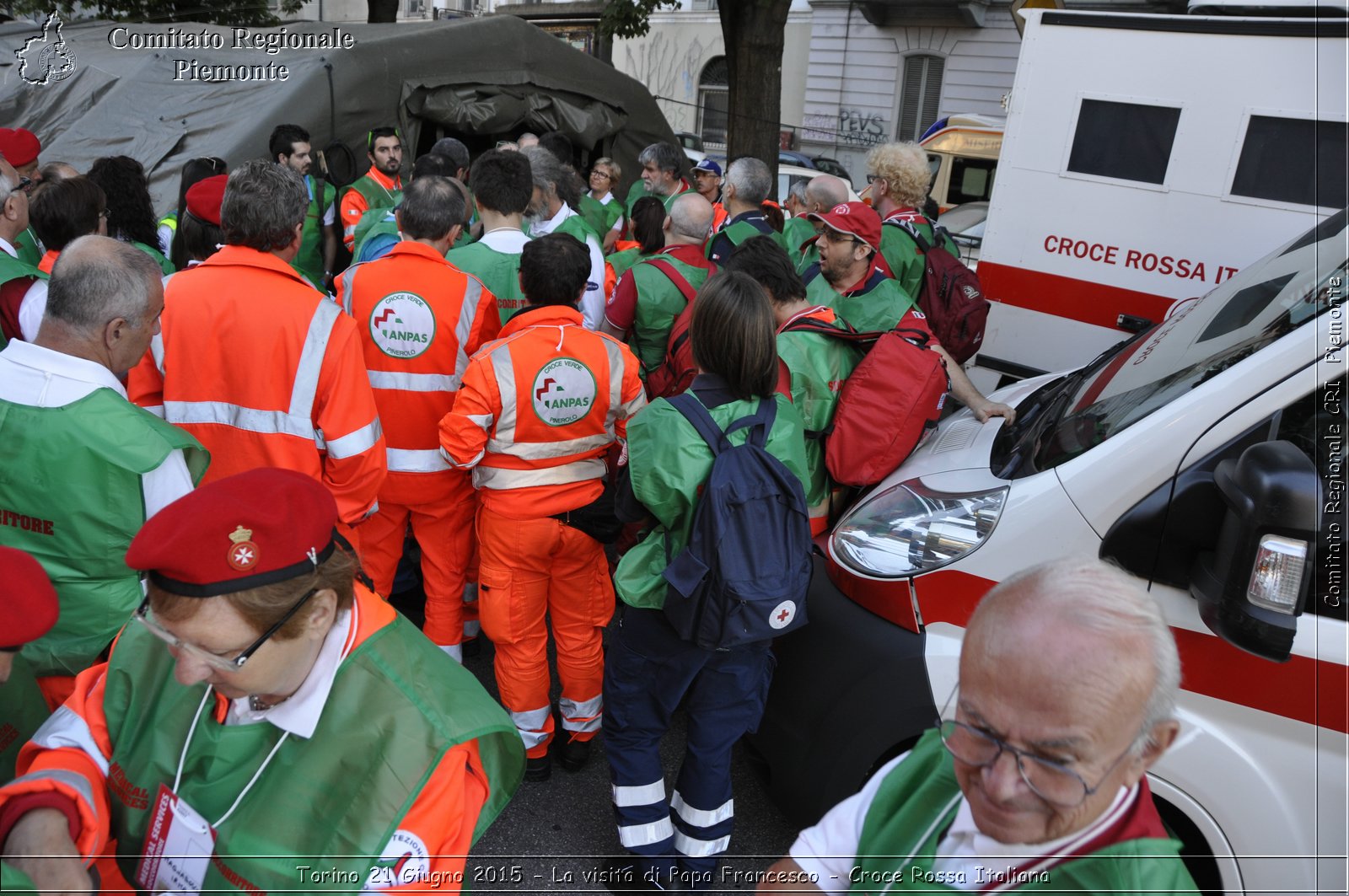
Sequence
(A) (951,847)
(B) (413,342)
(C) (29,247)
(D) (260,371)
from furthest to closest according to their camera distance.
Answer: (C) (29,247) < (B) (413,342) < (D) (260,371) < (A) (951,847)

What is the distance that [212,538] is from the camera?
5.29 feet

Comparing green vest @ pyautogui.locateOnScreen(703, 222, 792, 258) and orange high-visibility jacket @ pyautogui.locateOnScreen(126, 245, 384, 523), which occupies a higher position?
green vest @ pyautogui.locateOnScreen(703, 222, 792, 258)

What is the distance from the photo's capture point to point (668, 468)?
2777 mm

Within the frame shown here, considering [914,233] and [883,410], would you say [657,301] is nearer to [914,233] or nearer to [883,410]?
[883,410]

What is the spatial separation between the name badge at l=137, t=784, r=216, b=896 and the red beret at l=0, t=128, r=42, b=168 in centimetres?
510

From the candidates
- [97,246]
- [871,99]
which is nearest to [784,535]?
[97,246]

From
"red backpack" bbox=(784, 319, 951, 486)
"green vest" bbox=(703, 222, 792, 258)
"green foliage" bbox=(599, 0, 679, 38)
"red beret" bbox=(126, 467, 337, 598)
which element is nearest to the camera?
"red beret" bbox=(126, 467, 337, 598)

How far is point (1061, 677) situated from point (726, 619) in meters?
1.52

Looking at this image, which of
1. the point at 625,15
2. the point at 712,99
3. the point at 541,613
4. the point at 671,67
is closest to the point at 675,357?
the point at 541,613

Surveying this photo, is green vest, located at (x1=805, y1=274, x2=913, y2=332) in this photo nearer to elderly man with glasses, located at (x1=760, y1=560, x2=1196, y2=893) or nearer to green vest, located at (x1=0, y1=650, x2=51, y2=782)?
elderly man with glasses, located at (x1=760, y1=560, x2=1196, y2=893)

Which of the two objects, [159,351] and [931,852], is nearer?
[931,852]

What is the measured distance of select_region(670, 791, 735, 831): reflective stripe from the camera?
3.06 m

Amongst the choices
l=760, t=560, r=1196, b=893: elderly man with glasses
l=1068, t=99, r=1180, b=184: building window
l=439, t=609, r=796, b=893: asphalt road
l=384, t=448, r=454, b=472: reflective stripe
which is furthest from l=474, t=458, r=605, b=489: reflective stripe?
l=1068, t=99, r=1180, b=184: building window

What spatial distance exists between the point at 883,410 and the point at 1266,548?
142 cm
